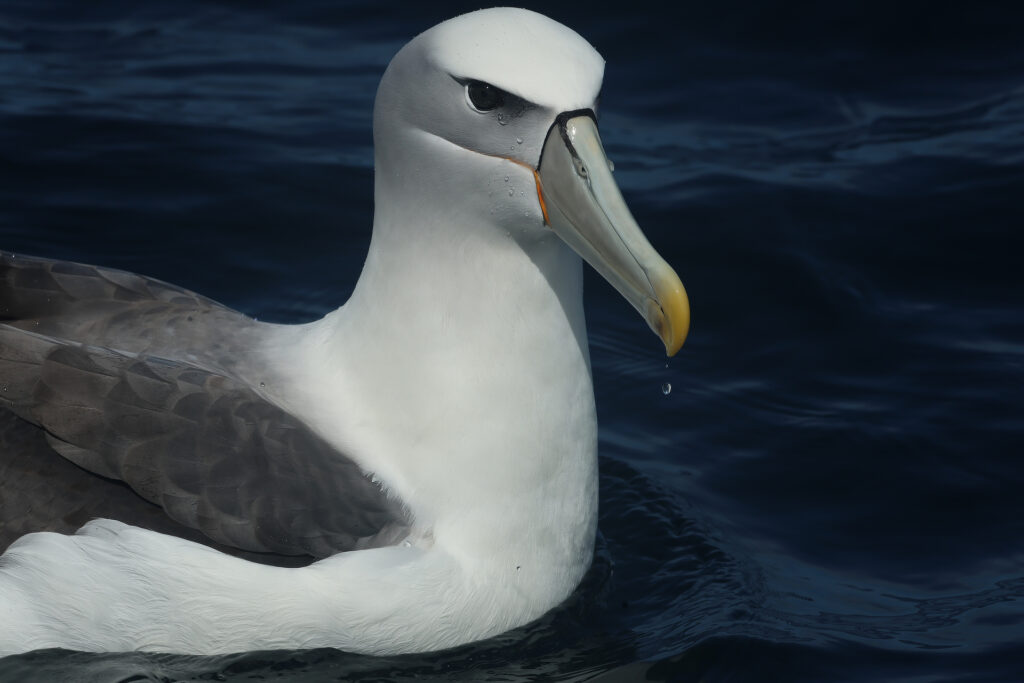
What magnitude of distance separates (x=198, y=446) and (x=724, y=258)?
3911mm

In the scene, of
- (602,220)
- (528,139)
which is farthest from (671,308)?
(528,139)

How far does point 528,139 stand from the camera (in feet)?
14.6

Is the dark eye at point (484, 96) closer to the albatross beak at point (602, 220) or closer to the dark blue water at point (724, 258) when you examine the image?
the albatross beak at point (602, 220)

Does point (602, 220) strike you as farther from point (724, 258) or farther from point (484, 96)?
point (724, 258)

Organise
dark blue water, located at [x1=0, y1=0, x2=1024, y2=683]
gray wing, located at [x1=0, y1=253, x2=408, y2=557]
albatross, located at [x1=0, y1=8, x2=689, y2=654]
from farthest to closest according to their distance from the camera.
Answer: dark blue water, located at [x1=0, y1=0, x2=1024, y2=683] < gray wing, located at [x1=0, y1=253, x2=408, y2=557] < albatross, located at [x1=0, y1=8, x2=689, y2=654]

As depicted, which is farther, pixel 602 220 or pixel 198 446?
pixel 198 446

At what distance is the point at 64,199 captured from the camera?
815 cm

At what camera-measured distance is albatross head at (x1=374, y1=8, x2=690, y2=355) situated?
437cm

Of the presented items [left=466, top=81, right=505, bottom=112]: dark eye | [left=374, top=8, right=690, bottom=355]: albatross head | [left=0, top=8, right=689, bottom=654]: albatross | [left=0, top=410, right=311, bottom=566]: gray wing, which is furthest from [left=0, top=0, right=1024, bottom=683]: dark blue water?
[left=466, top=81, right=505, bottom=112]: dark eye

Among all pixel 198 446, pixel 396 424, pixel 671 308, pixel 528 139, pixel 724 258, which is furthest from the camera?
pixel 724 258

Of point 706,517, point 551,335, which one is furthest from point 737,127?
point 551,335

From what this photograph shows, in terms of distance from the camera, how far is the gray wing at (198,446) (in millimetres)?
4668

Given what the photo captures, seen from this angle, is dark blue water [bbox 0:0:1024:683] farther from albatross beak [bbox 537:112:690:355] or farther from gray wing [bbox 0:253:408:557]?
albatross beak [bbox 537:112:690:355]

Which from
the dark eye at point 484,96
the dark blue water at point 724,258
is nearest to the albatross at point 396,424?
the dark eye at point 484,96
